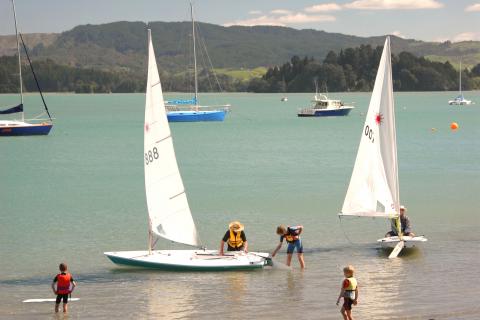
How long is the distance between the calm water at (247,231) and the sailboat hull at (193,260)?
257 mm

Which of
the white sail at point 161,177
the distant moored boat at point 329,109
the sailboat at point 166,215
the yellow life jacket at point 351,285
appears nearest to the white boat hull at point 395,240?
the sailboat at point 166,215

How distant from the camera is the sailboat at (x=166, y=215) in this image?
27.8m

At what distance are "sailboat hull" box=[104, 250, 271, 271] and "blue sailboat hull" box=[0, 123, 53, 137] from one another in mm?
80691

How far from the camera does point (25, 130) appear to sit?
10856 centimetres

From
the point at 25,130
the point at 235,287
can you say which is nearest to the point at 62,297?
the point at 235,287

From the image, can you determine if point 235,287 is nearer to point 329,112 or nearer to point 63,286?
point 63,286

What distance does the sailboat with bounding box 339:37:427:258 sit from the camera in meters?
31.5

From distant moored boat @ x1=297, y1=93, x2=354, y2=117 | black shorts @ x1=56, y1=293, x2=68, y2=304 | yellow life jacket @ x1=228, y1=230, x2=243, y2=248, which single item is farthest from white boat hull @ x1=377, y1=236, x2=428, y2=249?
distant moored boat @ x1=297, y1=93, x2=354, y2=117

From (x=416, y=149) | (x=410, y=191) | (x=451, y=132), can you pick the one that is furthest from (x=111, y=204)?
(x=451, y=132)

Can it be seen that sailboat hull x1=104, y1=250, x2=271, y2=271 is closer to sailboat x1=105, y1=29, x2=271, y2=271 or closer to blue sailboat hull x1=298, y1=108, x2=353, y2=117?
sailboat x1=105, y1=29, x2=271, y2=271

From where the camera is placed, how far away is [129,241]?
37.3m

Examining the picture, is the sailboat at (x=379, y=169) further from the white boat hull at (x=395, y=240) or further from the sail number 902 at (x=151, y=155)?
the sail number 902 at (x=151, y=155)

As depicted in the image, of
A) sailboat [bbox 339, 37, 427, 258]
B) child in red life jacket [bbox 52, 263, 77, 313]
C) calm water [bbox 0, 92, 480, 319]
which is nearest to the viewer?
child in red life jacket [bbox 52, 263, 77, 313]

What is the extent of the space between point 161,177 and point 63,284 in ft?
18.9
